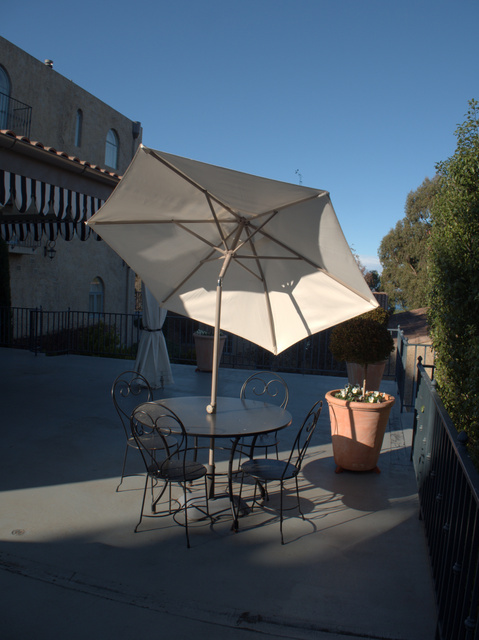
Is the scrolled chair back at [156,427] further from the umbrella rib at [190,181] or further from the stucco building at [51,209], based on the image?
the stucco building at [51,209]

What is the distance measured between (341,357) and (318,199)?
2714 mm

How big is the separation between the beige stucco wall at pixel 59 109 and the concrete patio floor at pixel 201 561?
14.5 m

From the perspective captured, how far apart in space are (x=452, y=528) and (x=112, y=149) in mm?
20947

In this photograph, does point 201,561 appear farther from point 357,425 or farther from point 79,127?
point 79,127

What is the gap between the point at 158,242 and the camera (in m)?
4.21

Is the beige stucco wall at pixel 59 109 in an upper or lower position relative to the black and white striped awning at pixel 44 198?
upper

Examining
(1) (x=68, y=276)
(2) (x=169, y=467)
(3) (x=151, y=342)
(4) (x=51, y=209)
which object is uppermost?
(4) (x=51, y=209)

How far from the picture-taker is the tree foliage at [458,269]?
4.27m

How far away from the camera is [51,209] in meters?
10.0

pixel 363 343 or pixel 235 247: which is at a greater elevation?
pixel 235 247

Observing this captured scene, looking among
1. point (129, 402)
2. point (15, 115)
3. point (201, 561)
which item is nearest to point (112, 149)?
point (15, 115)

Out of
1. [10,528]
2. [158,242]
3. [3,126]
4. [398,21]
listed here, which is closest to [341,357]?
[158,242]

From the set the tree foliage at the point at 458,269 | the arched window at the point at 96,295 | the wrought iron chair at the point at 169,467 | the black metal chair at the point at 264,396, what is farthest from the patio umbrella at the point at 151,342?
the arched window at the point at 96,295

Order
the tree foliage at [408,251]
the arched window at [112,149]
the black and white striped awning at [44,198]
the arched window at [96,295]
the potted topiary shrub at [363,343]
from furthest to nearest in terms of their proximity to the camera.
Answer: the tree foliage at [408,251] → the arched window at [112,149] → the arched window at [96,295] → the black and white striped awning at [44,198] → the potted topiary shrub at [363,343]
